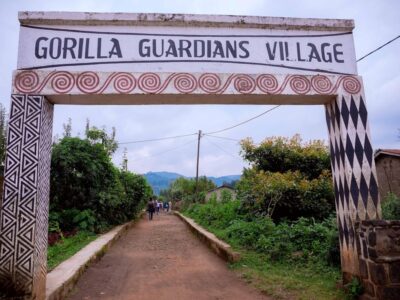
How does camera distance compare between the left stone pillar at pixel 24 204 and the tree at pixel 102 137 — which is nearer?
the left stone pillar at pixel 24 204

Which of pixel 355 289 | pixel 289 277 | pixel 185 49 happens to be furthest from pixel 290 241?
pixel 185 49

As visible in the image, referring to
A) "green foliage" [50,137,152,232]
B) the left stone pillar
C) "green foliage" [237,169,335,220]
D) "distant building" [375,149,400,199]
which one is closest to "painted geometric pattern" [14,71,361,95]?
the left stone pillar

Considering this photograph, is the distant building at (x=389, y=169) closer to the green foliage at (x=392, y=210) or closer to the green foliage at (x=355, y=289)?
the green foliage at (x=392, y=210)

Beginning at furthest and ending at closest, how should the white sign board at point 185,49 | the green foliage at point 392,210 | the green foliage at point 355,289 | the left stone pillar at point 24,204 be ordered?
the green foliage at point 392,210
the white sign board at point 185,49
the green foliage at point 355,289
the left stone pillar at point 24,204

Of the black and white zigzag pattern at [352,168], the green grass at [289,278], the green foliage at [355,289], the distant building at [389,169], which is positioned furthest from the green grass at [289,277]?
the distant building at [389,169]

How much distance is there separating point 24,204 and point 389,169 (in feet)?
44.9

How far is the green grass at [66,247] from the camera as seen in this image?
6208 millimetres

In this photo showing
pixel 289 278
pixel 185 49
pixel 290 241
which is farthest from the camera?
pixel 290 241

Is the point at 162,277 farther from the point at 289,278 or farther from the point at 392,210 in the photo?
the point at 392,210

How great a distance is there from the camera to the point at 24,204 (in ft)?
12.4

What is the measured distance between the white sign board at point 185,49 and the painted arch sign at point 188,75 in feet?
0.04

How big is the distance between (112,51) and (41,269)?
9.08ft

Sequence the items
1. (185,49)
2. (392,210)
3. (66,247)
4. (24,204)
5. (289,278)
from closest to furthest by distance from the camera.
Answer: (24,204) → (185,49) → (289,278) → (392,210) → (66,247)

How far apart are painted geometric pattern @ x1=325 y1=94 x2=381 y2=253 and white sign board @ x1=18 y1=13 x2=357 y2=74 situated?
21.8 inches
